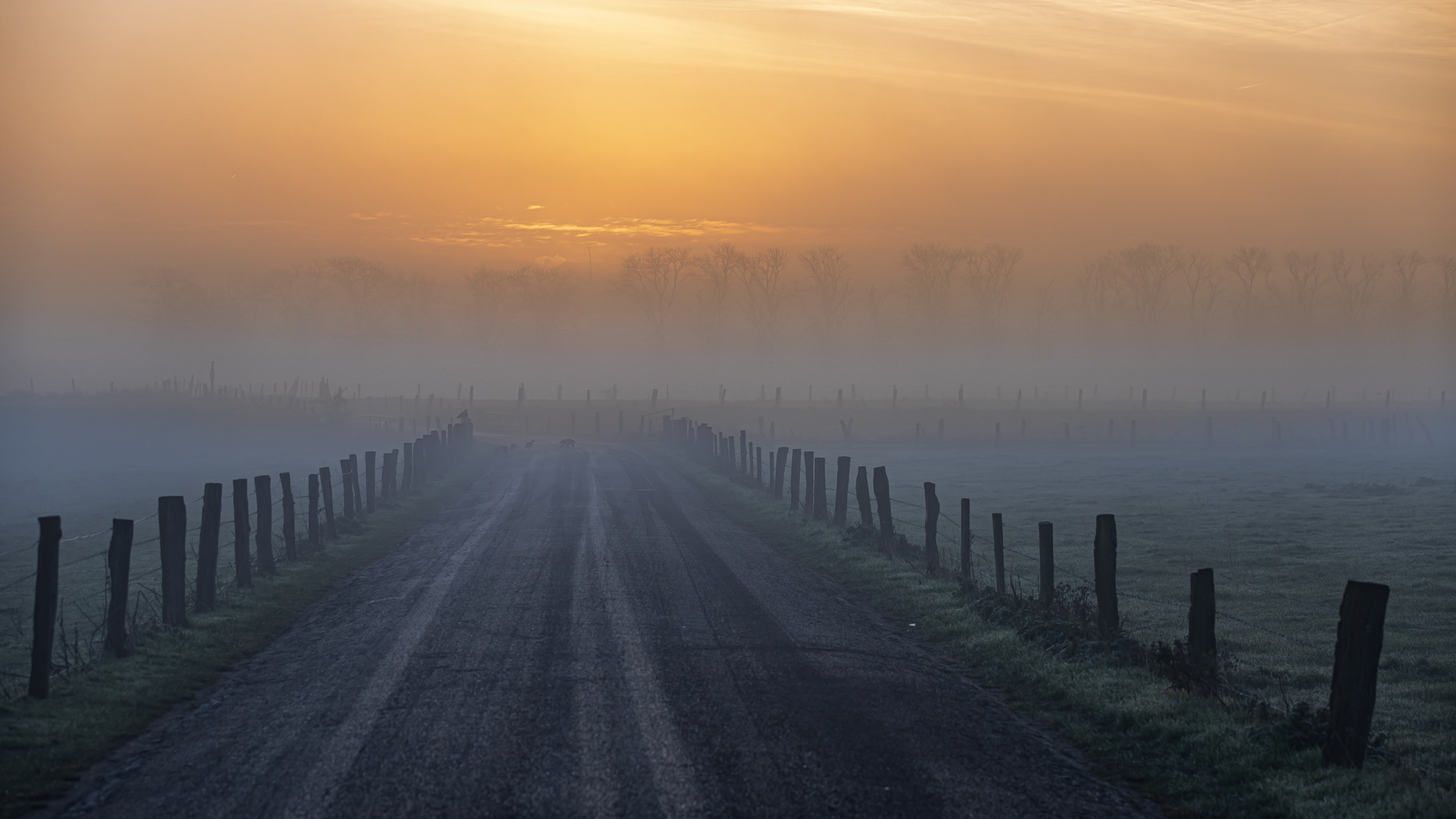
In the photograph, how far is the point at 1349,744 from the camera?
7484 millimetres

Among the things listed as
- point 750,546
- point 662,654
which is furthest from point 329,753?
point 750,546

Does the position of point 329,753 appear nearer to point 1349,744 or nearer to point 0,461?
point 1349,744

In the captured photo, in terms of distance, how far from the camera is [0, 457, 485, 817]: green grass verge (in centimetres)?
737

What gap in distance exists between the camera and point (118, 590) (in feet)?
36.0

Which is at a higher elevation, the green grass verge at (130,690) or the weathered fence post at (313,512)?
the weathered fence post at (313,512)

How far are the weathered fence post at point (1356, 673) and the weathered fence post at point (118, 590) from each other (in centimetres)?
1111

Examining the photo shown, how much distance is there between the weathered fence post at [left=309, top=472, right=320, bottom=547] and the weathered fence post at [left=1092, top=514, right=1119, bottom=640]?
561 inches

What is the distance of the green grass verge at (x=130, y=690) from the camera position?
290 inches

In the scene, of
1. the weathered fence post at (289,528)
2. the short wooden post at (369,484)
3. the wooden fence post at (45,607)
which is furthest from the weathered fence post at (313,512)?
the wooden fence post at (45,607)

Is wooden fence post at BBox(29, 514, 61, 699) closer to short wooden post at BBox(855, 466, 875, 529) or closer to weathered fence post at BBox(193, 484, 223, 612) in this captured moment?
weathered fence post at BBox(193, 484, 223, 612)

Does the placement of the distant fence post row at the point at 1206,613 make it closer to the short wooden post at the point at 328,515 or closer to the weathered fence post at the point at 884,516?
the weathered fence post at the point at 884,516

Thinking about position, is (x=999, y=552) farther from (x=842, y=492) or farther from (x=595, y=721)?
(x=842, y=492)

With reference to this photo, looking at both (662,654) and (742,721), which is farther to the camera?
(662,654)

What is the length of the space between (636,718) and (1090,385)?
5872 inches
